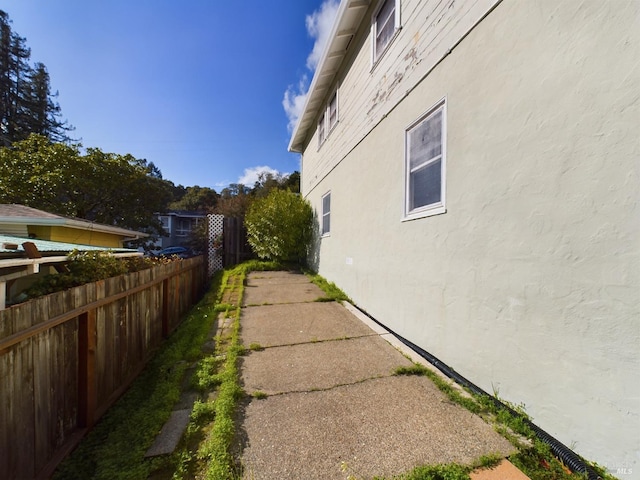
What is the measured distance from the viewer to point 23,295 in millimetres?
2238

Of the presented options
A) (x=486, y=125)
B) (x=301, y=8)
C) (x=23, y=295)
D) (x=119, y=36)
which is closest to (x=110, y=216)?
(x=119, y=36)

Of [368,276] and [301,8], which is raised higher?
[301,8]

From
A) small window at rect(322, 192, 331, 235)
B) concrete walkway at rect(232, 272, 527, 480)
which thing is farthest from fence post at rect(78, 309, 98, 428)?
small window at rect(322, 192, 331, 235)

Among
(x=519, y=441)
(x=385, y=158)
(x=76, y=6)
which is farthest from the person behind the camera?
(x=76, y=6)

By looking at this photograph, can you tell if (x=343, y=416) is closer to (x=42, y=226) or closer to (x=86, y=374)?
(x=86, y=374)

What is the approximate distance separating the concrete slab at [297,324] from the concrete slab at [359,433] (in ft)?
4.57

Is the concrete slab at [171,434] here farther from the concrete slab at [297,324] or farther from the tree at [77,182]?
the tree at [77,182]

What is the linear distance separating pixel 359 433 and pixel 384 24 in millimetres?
5792

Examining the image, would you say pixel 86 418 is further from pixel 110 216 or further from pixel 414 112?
pixel 110 216

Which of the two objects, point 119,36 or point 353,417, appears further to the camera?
point 119,36

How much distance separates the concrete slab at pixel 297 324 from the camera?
12.8 feet

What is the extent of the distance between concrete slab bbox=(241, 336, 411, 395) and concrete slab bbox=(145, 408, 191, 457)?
0.57 meters

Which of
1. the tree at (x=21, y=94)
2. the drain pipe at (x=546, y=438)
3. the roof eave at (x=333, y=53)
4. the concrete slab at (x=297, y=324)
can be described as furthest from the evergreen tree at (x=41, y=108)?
the drain pipe at (x=546, y=438)

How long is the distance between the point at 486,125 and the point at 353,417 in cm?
278
